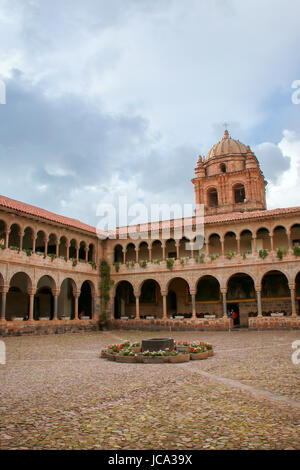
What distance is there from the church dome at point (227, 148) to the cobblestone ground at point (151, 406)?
30.6 metres

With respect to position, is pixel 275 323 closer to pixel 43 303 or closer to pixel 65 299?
pixel 65 299

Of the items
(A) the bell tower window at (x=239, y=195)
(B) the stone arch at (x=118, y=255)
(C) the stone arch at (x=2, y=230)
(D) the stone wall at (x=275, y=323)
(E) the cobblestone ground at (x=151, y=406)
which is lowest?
(E) the cobblestone ground at (x=151, y=406)

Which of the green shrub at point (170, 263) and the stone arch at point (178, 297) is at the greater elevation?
the green shrub at point (170, 263)

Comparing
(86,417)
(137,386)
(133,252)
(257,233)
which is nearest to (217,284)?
(257,233)

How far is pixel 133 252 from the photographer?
112 feet

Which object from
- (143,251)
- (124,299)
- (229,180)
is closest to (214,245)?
(143,251)

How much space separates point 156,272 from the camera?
3066cm

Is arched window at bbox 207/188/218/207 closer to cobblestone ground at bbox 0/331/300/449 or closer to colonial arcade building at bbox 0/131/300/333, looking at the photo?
colonial arcade building at bbox 0/131/300/333

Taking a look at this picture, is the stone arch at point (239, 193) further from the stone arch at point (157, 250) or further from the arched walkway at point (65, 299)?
the arched walkway at point (65, 299)

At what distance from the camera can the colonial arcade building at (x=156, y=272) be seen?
25922 millimetres

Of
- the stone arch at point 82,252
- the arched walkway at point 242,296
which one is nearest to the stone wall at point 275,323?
the arched walkway at point 242,296

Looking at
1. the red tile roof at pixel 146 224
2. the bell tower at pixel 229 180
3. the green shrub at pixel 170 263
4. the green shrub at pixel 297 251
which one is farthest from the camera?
the bell tower at pixel 229 180

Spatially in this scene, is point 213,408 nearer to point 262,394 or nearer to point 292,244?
point 262,394

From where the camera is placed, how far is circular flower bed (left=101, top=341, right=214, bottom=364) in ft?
40.0
